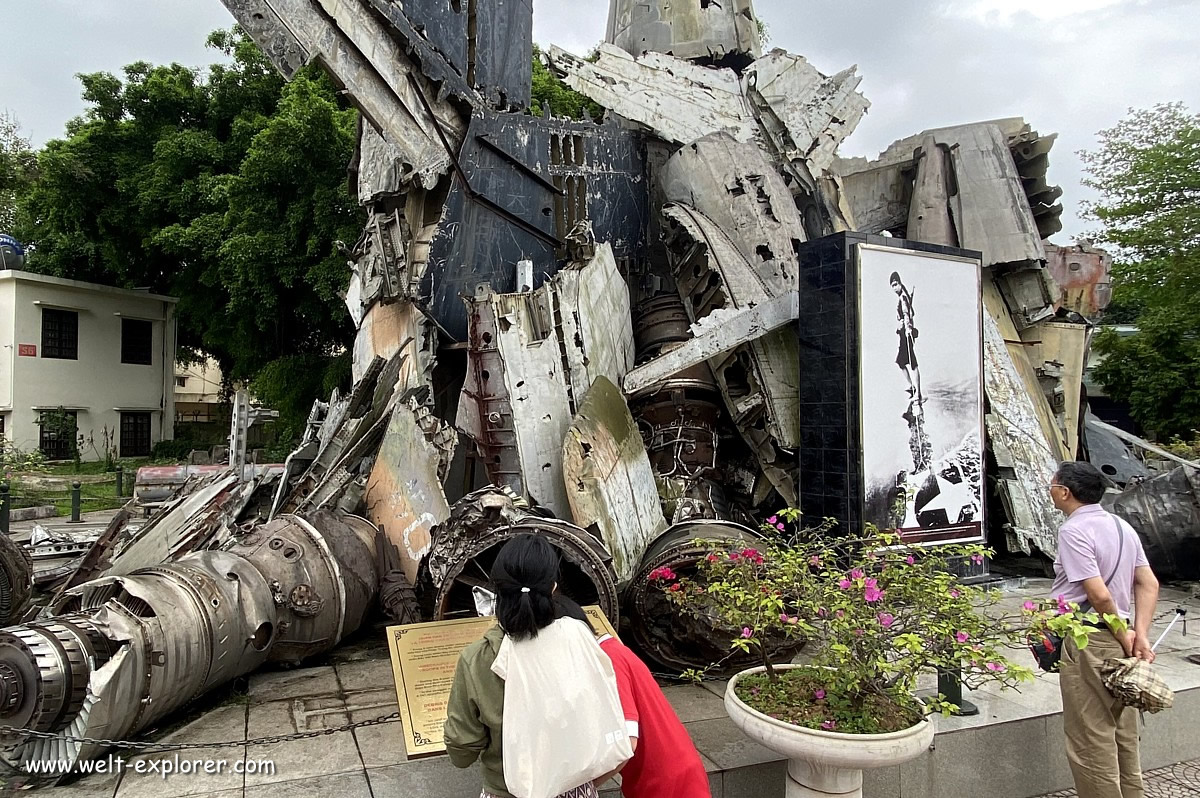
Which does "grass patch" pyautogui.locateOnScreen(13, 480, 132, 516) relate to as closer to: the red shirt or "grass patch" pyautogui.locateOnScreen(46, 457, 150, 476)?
"grass patch" pyautogui.locateOnScreen(46, 457, 150, 476)

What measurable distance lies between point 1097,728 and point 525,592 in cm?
301

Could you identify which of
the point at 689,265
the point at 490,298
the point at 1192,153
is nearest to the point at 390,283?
the point at 490,298

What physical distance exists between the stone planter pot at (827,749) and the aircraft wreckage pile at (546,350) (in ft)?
6.65

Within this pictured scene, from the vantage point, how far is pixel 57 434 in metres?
23.5

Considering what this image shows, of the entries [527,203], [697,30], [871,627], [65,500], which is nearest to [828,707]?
[871,627]

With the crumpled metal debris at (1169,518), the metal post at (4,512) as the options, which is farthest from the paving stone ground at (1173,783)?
the metal post at (4,512)

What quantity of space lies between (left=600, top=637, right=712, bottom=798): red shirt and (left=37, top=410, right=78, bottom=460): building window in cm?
2611

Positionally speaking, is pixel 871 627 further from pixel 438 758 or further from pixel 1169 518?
pixel 1169 518

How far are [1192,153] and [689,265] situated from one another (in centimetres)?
1629

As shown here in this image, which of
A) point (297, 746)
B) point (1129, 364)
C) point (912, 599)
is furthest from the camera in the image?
point (1129, 364)

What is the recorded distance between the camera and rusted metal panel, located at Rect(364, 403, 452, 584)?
6.74 metres

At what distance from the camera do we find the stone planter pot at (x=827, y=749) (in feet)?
10.2

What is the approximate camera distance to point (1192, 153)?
18.2m

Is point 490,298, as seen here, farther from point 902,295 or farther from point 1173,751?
point 1173,751
